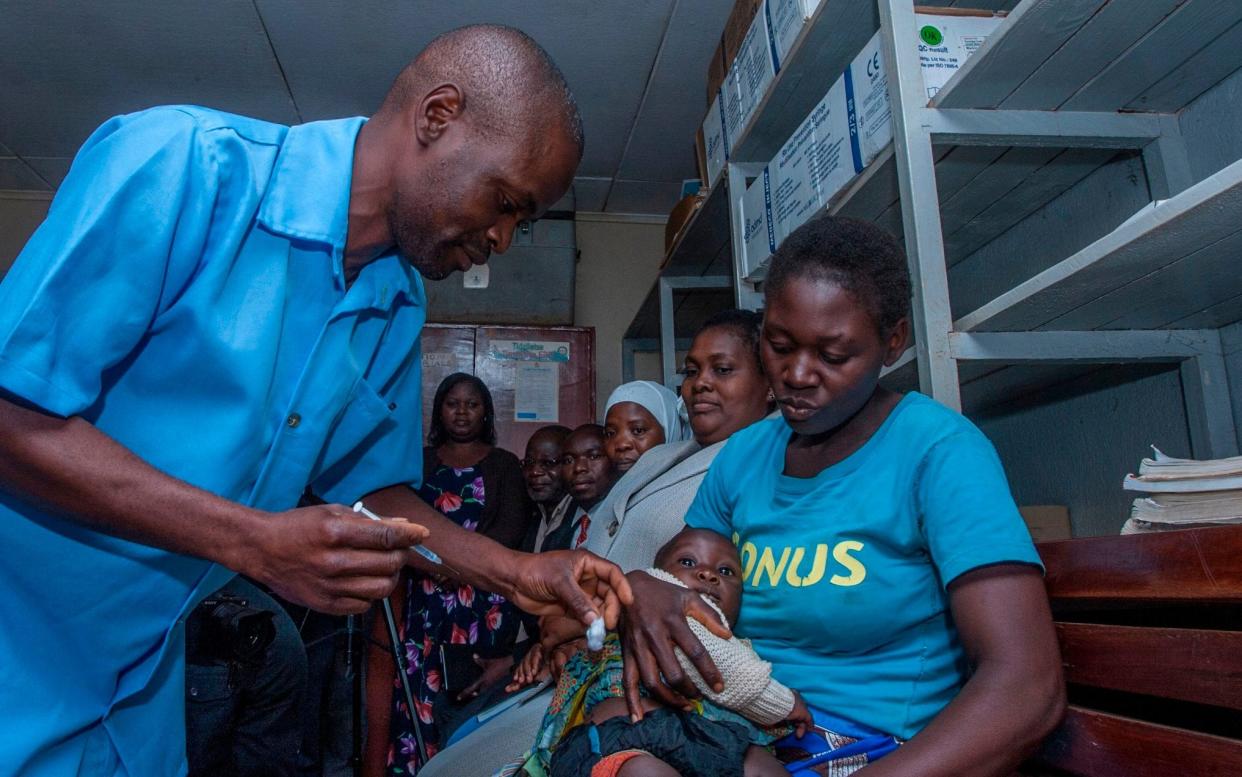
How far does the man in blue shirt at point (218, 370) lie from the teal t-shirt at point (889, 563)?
0.87ft

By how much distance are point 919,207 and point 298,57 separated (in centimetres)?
297

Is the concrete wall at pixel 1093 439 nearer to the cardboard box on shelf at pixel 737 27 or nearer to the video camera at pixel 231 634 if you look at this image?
the cardboard box on shelf at pixel 737 27

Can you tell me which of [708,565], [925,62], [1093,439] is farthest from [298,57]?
[1093,439]

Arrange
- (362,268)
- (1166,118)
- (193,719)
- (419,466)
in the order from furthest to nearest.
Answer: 1. (193,719)
2. (1166,118)
3. (419,466)
4. (362,268)

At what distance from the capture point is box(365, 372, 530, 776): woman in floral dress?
301cm

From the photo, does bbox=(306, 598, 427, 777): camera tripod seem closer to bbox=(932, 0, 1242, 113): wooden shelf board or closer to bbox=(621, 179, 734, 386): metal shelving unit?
bbox=(621, 179, 734, 386): metal shelving unit

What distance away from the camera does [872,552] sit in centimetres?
113

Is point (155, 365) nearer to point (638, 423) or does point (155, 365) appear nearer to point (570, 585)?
point (570, 585)

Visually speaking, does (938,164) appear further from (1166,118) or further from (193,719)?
(193,719)

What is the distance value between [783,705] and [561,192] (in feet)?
2.54

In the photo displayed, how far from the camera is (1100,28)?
1.36 metres

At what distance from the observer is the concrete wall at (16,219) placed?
4.66 m

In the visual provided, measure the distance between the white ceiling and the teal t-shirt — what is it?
2571mm

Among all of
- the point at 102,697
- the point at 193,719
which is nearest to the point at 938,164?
the point at 102,697
